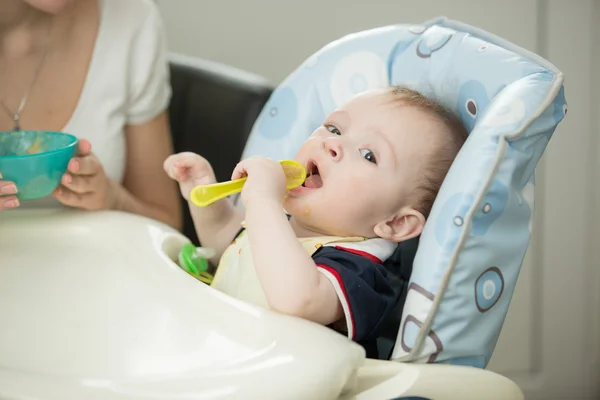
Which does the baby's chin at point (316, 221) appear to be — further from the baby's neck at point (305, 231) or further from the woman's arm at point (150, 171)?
the woman's arm at point (150, 171)

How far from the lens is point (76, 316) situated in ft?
2.36

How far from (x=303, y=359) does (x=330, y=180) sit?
0.29 meters

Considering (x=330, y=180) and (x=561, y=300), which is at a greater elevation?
(x=330, y=180)

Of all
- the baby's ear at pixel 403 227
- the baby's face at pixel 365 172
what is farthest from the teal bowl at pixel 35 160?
the baby's ear at pixel 403 227

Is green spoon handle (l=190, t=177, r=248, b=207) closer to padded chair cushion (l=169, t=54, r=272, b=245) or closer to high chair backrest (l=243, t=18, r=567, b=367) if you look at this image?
high chair backrest (l=243, t=18, r=567, b=367)

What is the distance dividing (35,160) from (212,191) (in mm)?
204

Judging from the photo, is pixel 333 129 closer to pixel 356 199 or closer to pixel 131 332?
pixel 356 199

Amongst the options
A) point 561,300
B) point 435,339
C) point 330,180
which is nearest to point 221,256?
point 330,180

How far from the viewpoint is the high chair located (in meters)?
0.62

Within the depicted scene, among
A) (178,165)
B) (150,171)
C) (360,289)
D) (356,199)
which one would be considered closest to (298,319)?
(360,289)

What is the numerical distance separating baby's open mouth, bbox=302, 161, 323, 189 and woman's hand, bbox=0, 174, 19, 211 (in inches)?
13.1

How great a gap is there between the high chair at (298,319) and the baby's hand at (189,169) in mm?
91

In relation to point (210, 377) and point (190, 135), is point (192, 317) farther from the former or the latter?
point (190, 135)

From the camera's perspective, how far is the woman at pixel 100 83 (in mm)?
1047
